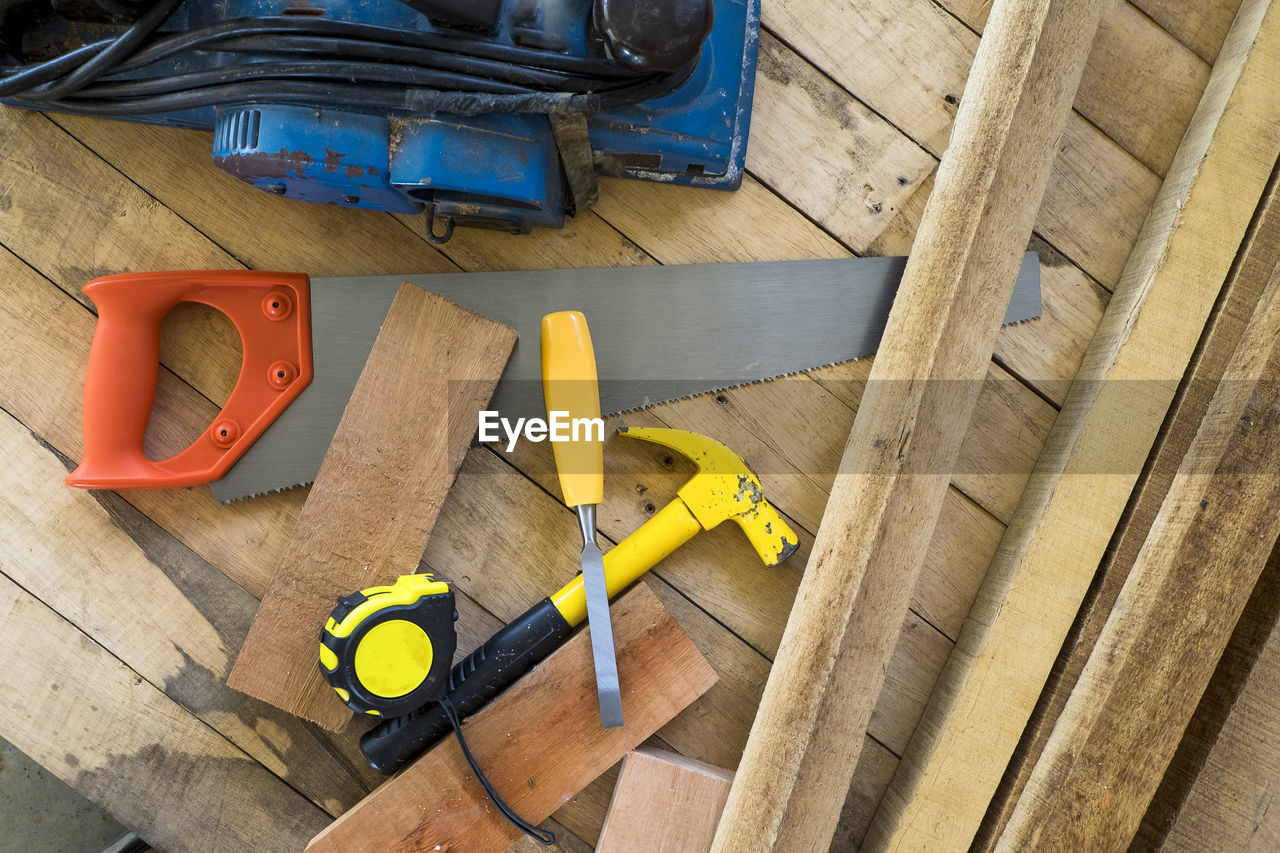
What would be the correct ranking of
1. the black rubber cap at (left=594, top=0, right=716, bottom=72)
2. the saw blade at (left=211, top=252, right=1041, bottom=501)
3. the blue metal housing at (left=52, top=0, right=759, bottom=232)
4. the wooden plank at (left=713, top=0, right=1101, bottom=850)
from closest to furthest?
the black rubber cap at (left=594, top=0, right=716, bottom=72)
the blue metal housing at (left=52, top=0, right=759, bottom=232)
the wooden plank at (left=713, top=0, right=1101, bottom=850)
the saw blade at (left=211, top=252, right=1041, bottom=501)

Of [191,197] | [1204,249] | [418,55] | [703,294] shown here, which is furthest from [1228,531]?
[191,197]

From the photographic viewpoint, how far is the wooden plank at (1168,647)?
1.15 metres

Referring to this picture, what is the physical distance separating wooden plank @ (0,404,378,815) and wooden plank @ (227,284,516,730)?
11 cm

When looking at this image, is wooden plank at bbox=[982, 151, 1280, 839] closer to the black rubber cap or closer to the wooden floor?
the wooden floor

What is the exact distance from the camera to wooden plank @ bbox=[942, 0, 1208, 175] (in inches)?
54.6

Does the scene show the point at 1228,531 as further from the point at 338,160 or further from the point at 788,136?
the point at 338,160

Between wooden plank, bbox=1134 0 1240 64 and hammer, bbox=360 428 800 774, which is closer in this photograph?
hammer, bbox=360 428 800 774

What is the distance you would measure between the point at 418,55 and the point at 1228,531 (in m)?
1.37

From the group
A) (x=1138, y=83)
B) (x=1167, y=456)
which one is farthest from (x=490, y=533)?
(x=1138, y=83)

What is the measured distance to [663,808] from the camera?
1273 mm

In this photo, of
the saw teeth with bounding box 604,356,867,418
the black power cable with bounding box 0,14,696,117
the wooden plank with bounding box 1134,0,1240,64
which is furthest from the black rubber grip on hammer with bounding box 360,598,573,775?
the wooden plank with bounding box 1134,0,1240,64

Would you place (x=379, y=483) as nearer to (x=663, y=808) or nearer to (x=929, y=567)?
(x=663, y=808)

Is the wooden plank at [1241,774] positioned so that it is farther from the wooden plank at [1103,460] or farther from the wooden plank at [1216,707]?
the wooden plank at [1103,460]

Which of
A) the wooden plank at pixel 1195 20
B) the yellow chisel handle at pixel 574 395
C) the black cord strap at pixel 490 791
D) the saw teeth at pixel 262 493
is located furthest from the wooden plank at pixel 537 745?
the wooden plank at pixel 1195 20
